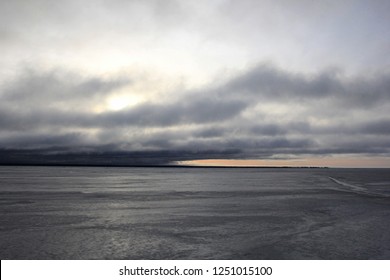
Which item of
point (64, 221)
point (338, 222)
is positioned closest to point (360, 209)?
point (338, 222)

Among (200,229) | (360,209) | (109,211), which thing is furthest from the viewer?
(360,209)

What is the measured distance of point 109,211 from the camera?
2280cm
